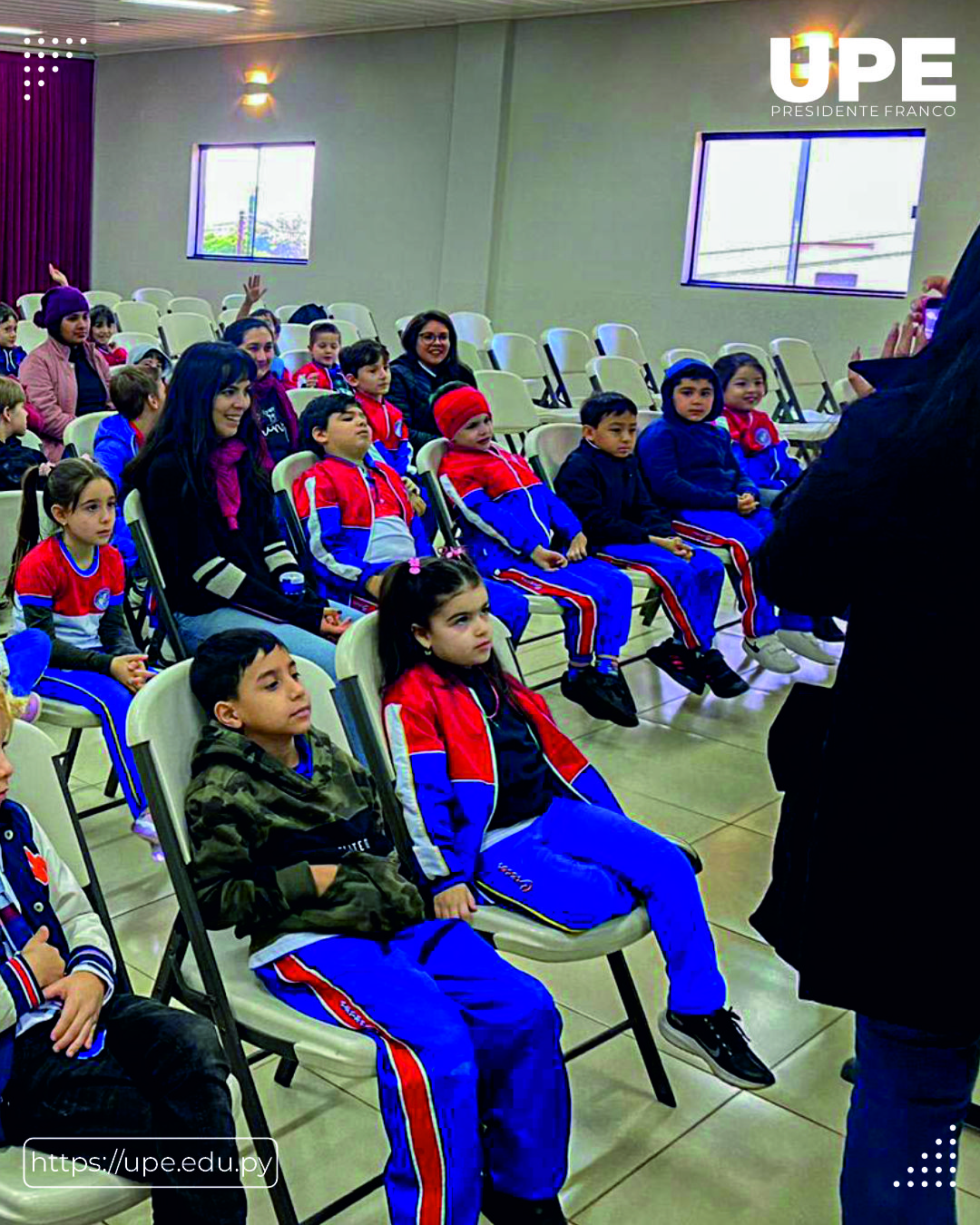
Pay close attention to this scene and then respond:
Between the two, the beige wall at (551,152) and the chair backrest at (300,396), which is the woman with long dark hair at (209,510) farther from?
the beige wall at (551,152)

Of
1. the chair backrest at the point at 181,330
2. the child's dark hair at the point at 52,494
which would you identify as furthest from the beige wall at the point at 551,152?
the child's dark hair at the point at 52,494

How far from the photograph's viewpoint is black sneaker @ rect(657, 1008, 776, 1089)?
80.7 inches

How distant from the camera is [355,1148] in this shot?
2.04m

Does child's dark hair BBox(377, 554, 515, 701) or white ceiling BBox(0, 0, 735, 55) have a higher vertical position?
white ceiling BBox(0, 0, 735, 55)

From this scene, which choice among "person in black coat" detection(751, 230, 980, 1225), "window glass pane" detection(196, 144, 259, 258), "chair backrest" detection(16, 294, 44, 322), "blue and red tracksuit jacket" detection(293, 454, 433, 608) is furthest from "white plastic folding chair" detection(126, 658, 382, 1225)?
"window glass pane" detection(196, 144, 259, 258)

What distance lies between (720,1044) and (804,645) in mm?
2649

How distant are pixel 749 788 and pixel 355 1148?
6.04ft

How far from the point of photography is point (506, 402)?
245 inches

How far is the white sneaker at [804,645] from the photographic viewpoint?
452 centimetres

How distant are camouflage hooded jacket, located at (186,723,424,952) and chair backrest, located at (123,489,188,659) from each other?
1.28m

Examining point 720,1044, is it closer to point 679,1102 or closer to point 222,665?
point 679,1102

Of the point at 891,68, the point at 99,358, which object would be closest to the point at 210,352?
the point at 99,358

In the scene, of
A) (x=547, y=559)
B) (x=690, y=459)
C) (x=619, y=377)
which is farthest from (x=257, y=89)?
(x=547, y=559)

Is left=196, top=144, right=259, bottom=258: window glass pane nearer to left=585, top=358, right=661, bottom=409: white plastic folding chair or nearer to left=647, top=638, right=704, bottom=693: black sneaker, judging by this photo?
left=585, top=358, right=661, bottom=409: white plastic folding chair
